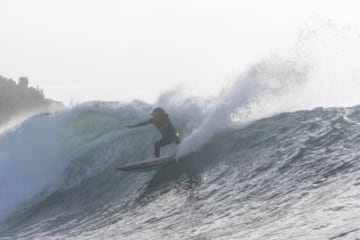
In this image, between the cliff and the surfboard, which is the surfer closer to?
the surfboard

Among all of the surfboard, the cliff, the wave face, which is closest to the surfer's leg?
the surfboard

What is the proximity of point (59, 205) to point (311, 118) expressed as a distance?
6.76 m

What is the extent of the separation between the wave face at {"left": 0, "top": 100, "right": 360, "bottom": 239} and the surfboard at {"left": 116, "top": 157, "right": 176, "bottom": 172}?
204 millimetres

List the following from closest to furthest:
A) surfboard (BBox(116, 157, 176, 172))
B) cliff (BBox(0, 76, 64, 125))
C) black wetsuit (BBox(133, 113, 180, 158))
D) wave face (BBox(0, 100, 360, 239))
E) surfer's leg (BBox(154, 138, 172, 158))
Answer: wave face (BBox(0, 100, 360, 239)), surfboard (BBox(116, 157, 176, 172)), surfer's leg (BBox(154, 138, 172, 158)), black wetsuit (BBox(133, 113, 180, 158)), cliff (BBox(0, 76, 64, 125))

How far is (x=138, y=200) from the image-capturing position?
11.7 m

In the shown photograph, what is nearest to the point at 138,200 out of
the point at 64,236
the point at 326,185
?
the point at 64,236

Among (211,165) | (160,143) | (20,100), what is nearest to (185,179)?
(211,165)

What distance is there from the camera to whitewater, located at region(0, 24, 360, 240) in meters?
8.16

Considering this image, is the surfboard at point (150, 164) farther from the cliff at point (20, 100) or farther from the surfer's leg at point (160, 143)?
the cliff at point (20, 100)

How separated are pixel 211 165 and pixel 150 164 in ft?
5.54

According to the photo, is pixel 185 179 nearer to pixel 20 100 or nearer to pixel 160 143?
pixel 160 143

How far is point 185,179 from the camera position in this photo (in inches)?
476

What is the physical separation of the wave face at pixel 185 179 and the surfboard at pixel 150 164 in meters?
0.20

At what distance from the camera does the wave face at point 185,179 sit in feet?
25.9
